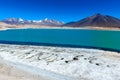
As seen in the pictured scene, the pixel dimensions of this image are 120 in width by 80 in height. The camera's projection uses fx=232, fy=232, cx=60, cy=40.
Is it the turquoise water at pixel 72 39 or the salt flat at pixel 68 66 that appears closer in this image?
the salt flat at pixel 68 66

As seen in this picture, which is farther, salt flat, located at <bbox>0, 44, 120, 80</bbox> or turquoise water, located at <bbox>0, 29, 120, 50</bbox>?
turquoise water, located at <bbox>0, 29, 120, 50</bbox>

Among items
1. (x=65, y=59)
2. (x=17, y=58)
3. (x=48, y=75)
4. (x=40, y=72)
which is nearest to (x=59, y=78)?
(x=48, y=75)

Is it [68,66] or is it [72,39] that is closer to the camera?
[68,66]

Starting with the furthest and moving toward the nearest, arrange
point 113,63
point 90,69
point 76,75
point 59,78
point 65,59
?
1. point 65,59
2. point 113,63
3. point 90,69
4. point 76,75
5. point 59,78

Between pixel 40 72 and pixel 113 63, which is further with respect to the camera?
pixel 113 63

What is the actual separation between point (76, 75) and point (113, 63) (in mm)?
4798

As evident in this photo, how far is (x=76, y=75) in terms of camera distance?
1673cm

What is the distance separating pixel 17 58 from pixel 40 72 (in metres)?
6.44

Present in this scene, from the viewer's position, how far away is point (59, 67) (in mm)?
19031

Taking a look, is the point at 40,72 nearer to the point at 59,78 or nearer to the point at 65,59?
the point at 59,78

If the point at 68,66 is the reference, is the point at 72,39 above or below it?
above

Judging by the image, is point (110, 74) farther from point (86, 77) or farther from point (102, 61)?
point (102, 61)

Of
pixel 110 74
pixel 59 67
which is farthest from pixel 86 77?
pixel 59 67

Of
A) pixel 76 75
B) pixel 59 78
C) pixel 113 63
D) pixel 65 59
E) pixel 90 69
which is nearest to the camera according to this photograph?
pixel 59 78
